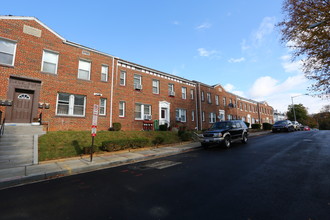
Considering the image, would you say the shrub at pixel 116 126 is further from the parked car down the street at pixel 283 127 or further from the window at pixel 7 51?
the parked car down the street at pixel 283 127

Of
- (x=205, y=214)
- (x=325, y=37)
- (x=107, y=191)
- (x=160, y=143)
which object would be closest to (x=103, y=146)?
(x=160, y=143)

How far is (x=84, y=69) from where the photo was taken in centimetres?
1491

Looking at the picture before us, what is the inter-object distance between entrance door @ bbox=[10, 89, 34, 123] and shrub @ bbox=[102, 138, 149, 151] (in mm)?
7236

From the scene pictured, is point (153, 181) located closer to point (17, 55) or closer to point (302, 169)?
point (302, 169)

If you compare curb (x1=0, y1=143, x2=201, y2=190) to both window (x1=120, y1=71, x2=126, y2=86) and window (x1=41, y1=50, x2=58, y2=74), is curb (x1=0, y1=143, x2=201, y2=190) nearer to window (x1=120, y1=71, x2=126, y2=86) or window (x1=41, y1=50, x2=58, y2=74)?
window (x1=41, y1=50, x2=58, y2=74)

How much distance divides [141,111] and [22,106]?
1040 cm

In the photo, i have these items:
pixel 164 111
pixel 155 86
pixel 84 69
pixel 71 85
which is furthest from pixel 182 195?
pixel 155 86

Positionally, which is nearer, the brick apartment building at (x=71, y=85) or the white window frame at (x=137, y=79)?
the brick apartment building at (x=71, y=85)

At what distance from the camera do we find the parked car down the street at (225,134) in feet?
34.9

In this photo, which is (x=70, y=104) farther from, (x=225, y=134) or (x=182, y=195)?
(x=182, y=195)

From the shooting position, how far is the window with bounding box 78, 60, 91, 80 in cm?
1469

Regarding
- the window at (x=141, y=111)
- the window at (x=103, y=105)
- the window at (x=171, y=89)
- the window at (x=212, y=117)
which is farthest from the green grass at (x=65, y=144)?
the window at (x=212, y=117)

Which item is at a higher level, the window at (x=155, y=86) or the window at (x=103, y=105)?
the window at (x=155, y=86)

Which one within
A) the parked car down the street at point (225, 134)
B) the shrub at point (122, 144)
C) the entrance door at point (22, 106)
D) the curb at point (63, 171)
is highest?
the entrance door at point (22, 106)
